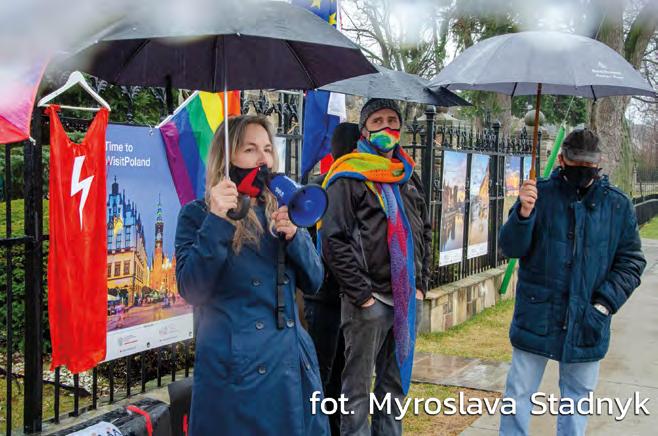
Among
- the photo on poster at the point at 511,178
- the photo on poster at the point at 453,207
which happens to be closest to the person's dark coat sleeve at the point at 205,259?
the photo on poster at the point at 453,207

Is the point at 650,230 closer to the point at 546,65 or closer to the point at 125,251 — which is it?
the point at 546,65

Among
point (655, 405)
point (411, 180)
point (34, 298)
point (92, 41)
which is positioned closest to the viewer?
point (92, 41)

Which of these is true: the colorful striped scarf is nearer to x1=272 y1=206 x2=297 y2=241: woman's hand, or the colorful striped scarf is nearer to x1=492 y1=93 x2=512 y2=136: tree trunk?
x1=272 y1=206 x2=297 y2=241: woman's hand

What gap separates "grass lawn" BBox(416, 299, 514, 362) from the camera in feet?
22.4

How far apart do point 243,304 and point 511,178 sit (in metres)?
8.19

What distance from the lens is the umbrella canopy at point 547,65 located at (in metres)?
3.83

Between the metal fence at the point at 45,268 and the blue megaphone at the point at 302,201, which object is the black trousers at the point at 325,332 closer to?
the metal fence at the point at 45,268

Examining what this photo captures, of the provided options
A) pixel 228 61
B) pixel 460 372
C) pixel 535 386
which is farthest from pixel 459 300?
pixel 228 61

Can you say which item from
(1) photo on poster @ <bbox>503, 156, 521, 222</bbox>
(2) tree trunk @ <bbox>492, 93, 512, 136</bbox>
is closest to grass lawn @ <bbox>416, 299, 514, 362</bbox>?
(1) photo on poster @ <bbox>503, 156, 521, 222</bbox>

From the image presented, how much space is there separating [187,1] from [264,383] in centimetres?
137

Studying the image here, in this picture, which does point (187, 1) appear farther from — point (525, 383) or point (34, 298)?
point (525, 383)

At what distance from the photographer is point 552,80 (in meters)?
3.78

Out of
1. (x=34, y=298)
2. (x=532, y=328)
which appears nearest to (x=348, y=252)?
(x=532, y=328)

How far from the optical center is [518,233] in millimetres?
3877
